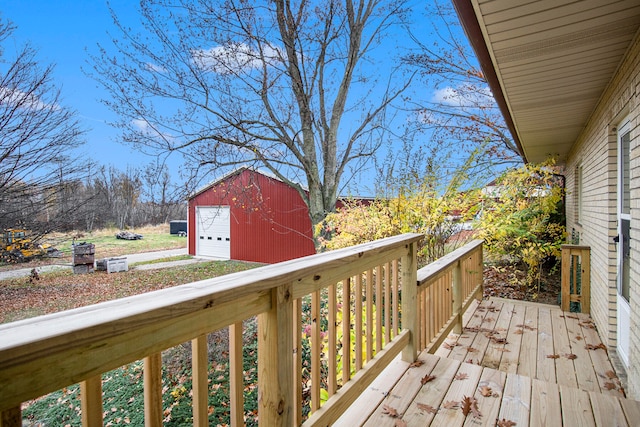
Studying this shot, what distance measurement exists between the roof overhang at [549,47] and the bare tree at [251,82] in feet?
21.1

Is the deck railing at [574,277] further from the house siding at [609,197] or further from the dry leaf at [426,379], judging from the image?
the dry leaf at [426,379]

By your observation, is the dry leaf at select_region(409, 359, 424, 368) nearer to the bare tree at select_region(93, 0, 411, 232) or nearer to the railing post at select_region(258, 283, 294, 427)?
the railing post at select_region(258, 283, 294, 427)

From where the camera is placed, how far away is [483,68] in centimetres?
248

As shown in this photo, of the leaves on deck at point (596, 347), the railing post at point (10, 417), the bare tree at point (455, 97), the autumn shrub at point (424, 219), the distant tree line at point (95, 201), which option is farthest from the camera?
the bare tree at point (455, 97)

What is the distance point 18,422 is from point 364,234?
200 inches

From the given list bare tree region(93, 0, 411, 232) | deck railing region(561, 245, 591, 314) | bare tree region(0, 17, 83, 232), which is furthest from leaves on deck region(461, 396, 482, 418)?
bare tree region(93, 0, 411, 232)

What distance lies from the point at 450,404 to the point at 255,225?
41.7 feet

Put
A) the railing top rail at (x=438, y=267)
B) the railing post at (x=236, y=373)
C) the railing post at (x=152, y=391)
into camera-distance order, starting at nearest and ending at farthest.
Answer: the railing post at (x=152, y=391), the railing post at (x=236, y=373), the railing top rail at (x=438, y=267)

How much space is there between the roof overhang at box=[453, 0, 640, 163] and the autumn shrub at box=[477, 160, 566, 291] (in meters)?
2.52

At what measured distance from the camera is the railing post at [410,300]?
240 centimetres

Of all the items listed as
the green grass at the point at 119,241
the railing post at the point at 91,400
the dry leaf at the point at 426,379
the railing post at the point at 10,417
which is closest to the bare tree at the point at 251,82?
the green grass at the point at 119,241

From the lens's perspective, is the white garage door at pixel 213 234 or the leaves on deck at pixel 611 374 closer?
the leaves on deck at pixel 611 374

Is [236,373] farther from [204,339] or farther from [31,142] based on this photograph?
[31,142]

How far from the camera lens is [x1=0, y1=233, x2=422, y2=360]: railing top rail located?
1.99 ft
